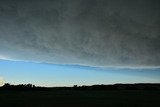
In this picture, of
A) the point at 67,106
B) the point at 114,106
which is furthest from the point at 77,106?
the point at 114,106

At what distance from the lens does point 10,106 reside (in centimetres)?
4641

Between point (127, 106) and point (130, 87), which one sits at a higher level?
point (130, 87)

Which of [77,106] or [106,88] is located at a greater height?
[106,88]

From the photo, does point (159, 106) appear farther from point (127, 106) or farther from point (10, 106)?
point (10, 106)

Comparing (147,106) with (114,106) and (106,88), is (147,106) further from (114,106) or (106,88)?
(106,88)

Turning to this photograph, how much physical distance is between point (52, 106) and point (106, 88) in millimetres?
85749

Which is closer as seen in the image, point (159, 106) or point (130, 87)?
point (159, 106)

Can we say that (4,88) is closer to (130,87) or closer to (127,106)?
(130,87)

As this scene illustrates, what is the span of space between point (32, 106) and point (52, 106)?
3.03 meters

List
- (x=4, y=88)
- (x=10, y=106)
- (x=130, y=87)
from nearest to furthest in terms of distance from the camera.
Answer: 1. (x=10, y=106)
2. (x=4, y=88)
3. (x=130, y=87)

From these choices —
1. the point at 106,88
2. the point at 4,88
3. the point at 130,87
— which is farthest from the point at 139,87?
the point at 4,88

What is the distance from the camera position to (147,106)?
4812 cm

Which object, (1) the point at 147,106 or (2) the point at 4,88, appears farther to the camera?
(2) the point at 4,88

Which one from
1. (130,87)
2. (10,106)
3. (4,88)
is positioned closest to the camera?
(10,106)
